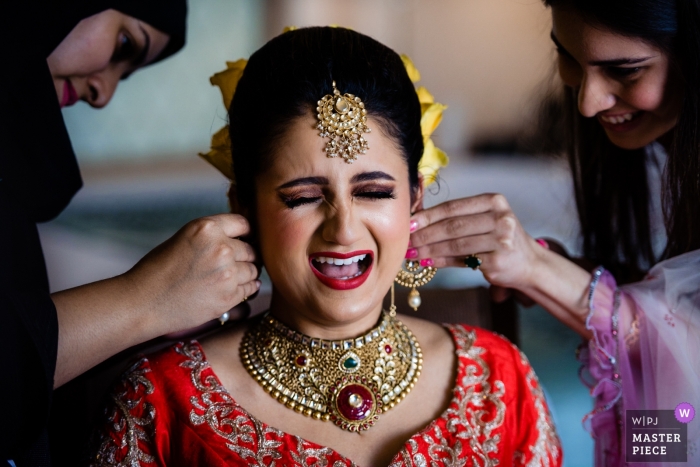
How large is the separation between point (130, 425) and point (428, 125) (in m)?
0.87

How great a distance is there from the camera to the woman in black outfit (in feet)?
3.50

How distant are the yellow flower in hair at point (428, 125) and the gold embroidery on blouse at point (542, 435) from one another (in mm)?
477

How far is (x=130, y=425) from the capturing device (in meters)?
1.23

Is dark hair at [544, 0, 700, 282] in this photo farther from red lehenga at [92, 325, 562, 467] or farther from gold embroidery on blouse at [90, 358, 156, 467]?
gold embroidery on blouse at [90, 358, 156, 467]

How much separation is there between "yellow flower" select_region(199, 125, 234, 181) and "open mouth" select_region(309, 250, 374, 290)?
33cm

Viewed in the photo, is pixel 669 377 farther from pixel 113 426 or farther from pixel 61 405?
pixel 61 405

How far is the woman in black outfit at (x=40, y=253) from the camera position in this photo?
1.07 m

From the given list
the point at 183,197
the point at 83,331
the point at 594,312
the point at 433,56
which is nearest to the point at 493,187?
the point at 433,56

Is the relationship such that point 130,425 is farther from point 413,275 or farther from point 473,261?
point 473,261

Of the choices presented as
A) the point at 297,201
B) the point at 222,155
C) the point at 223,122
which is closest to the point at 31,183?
the point at 222,155

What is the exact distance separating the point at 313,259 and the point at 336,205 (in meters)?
0.12

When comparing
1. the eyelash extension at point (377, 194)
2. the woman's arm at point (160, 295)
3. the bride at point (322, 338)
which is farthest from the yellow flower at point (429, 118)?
the woman's arm at point (160, 295)

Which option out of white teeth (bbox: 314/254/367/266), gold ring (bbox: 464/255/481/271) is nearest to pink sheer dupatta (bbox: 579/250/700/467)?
gold ring (bbox: 464/255/481/271)

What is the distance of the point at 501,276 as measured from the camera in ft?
5.05
